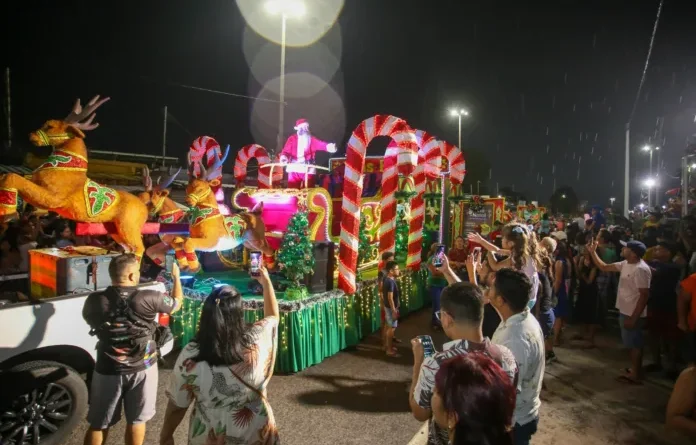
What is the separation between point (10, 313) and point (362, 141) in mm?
5869

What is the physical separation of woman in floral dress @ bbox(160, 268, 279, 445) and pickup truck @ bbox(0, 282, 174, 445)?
2060mm

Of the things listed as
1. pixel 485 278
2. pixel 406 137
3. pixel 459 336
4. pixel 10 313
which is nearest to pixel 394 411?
pixel 485 278

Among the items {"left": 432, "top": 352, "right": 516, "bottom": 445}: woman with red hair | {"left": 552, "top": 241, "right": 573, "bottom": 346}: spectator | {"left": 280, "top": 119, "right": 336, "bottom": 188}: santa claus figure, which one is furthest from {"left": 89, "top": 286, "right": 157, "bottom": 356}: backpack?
{"left": 280, "top": 119, "right": 336, "bottom": 188}: santa claus figure

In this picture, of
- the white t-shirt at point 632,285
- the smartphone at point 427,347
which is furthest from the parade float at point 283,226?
the white t-shirt at point 632,285

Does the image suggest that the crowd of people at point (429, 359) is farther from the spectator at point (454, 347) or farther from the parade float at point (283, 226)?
the parade float at point (283, 226)

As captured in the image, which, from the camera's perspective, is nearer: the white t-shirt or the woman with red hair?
the woman with red hair

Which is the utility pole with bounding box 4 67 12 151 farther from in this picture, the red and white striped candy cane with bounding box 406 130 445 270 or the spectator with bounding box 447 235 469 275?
the spectator with bounding box 447 235 469 275

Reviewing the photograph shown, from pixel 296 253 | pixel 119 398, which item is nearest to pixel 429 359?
pixel 119 398

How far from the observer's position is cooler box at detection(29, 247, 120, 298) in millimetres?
4242

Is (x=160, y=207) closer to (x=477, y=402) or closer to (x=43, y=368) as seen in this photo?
(x=43, y=368)

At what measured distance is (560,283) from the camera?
714 centimetres

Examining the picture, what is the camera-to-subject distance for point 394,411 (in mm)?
4871

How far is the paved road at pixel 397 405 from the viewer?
14.2 feet

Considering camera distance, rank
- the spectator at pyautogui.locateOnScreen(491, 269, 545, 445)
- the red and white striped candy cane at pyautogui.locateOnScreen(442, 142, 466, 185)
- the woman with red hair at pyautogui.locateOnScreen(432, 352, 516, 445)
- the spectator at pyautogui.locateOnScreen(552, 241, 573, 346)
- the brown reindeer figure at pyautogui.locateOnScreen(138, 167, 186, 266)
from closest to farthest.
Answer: the woman with red hair at pyautogui.locateOnScreen(432, 352, 516, 445) < the spectator at pyautogui.locateOnScreen(491, 269, 545, 445) < the brown reindeer figure at pyautogui.locateOnScreen(138, 167, 186, 266) < the spectator at pyautogui.locateOnScreen(552, 241, 573, 346) < the red and white striped candy cane at pyautogui.locateOnScreen(442, 142, 466, 185)
